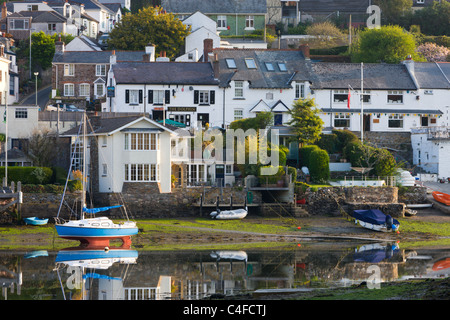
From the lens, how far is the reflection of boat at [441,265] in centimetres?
3662

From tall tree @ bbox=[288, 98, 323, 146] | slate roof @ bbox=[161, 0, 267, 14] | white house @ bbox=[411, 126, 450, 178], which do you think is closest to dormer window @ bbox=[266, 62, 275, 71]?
tall tree @ bbox=[288, 98, 323, 146]

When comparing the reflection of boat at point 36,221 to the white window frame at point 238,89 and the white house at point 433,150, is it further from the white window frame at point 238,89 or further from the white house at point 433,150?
the white house at point 433,150

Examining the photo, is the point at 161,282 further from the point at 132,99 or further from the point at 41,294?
the point at 132,99

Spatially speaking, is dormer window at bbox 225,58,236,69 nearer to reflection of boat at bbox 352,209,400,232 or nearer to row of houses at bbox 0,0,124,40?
reflection of boat at bbox 352,209,400,232

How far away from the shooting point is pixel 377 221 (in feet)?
163

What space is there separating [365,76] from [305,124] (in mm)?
11957

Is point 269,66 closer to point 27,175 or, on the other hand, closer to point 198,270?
point 27,175

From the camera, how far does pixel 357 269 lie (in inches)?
1446

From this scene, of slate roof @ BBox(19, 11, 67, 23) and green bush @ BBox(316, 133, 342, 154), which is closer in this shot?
green bush @ BBox(316, 133, 342, 154)

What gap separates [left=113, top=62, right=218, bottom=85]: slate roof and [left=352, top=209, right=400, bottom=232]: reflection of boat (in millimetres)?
23415

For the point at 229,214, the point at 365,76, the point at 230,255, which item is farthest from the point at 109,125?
the point at 365,76

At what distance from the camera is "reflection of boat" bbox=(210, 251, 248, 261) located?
4050 cm

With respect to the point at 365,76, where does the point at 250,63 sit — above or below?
above
